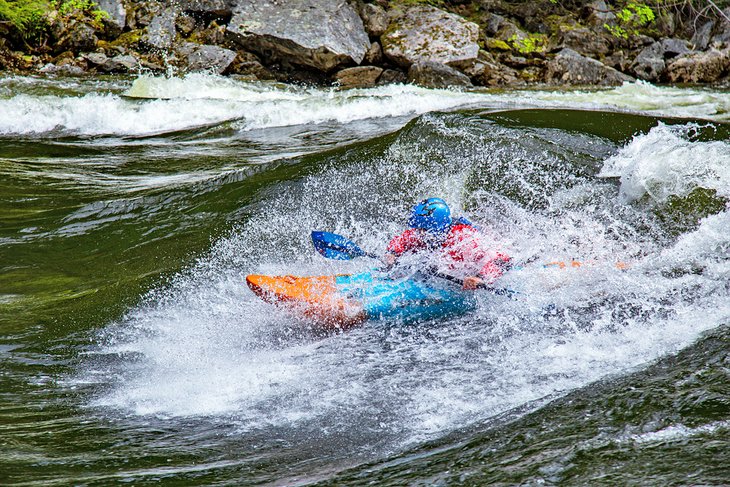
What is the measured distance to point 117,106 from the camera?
9.20m

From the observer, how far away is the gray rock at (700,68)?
1366 cm

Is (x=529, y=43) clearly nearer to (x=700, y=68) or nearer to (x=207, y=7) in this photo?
(x=700, y=68)

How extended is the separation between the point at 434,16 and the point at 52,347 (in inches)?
446

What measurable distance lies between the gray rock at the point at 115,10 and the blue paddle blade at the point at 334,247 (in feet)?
30.7

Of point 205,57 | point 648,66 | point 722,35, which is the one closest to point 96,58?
point 205,57

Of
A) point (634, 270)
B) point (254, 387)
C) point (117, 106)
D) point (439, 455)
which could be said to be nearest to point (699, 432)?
point (439, 455)

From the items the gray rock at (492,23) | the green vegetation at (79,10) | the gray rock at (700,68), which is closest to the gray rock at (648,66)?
the gray rock at (700,68)

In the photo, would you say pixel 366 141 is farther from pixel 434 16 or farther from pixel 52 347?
pixel 434 16

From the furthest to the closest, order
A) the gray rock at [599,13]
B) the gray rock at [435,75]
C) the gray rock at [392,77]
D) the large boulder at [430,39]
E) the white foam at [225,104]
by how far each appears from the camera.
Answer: the gray rock at [599,13] < the large boulder at [430,39] < the gray rock at [392,77] < the gray rock at [435,75] < the white foam at [225,104]

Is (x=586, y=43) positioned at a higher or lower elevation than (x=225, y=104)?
higher

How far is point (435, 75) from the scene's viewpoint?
41.0 feet

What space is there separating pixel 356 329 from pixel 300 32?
9.10 m

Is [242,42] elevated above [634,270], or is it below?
above

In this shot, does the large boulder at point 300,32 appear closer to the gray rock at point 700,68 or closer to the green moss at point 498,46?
the green moss at point 498,46
